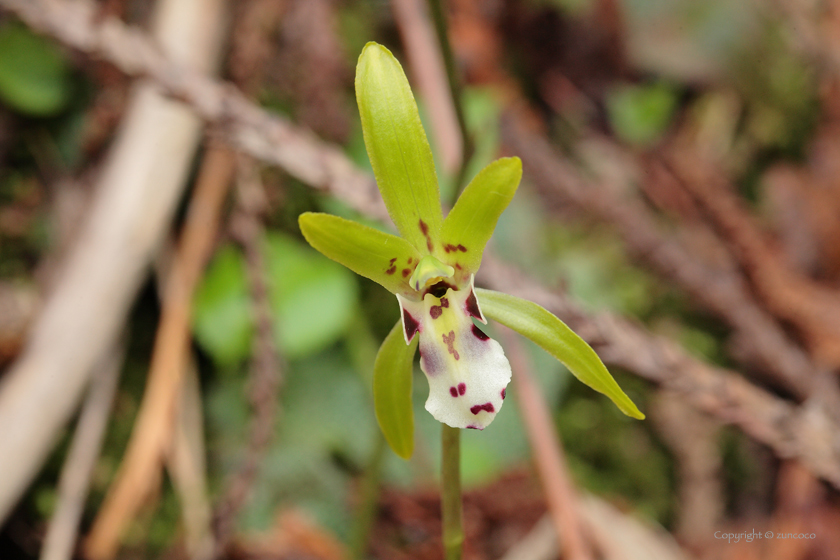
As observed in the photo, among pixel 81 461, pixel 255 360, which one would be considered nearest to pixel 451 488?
pixel 255 360

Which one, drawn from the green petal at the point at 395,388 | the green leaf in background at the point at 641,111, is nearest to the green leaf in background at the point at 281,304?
the green petal at the point at 395,388

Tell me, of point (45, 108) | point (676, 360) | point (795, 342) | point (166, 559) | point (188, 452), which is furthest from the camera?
point (795, 342)

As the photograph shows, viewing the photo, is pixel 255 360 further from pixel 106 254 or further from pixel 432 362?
pixel 432 362

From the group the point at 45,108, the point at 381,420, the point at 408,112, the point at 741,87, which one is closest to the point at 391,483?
the point at 381,420

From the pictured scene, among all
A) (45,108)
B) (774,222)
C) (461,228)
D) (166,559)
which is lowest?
(166,559)

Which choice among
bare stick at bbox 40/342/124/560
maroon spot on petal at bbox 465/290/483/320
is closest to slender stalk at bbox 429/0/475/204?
maroon spot on petal at bbox 465/290/483/320

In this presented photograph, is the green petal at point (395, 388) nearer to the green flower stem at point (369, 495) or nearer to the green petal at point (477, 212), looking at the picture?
the green petal at point (477, 212)

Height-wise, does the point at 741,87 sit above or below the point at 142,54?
above

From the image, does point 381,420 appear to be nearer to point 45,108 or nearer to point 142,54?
point 142,54
